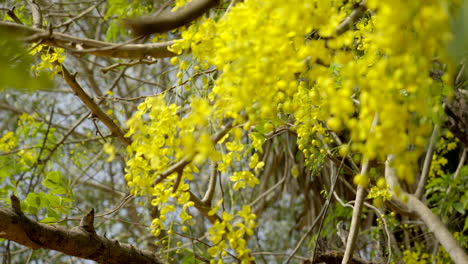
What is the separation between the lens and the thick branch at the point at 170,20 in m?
1.12

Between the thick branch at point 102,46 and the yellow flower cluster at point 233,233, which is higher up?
the thick branch at point 102,46

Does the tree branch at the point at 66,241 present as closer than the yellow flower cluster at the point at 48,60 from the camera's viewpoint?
Yes

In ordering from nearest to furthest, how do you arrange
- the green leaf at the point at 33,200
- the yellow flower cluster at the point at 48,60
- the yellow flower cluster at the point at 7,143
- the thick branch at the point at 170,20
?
the thick branch at the point at 170,20
the yellow flower cluster at the point at 48,60
the green leaf at the point at 33,200
the yellow flower cluster at the point at 7,143

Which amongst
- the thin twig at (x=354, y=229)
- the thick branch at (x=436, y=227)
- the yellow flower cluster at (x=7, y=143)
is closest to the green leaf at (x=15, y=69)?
the thin twig at (x=354, y=229)

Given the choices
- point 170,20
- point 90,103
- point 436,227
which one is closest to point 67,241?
point 90,103

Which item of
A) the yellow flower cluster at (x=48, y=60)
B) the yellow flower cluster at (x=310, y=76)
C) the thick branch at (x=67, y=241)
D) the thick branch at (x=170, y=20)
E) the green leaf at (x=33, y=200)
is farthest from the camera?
the green leaf at (x=33, y=200)

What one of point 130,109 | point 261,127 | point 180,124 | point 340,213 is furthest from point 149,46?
point 130,109

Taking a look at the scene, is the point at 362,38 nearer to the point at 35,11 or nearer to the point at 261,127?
the point at 261,127

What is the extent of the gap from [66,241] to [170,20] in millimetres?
719

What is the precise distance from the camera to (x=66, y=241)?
1.58 meters

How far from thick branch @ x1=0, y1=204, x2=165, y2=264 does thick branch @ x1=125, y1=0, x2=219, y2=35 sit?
0.65 metres

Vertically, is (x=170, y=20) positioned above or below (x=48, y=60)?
below

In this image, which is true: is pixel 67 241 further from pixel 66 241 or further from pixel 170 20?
pixel 170 20

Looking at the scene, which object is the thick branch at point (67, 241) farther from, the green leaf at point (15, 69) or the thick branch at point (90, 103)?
the green leaf at point (15, 69)
